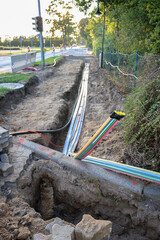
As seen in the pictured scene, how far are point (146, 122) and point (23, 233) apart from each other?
251 centimetres

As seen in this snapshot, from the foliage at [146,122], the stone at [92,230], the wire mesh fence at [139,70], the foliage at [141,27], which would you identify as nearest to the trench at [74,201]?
the foliage at [146,122]

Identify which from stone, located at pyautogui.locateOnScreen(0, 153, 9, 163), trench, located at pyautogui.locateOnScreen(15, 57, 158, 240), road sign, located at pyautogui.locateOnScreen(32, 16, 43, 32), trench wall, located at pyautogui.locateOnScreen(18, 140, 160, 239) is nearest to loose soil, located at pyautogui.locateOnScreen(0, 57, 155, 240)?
trench, located at pyautogui.locateOnScreen(15, 57, 158, 240)

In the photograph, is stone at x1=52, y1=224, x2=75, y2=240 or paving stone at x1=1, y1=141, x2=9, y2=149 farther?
paving stone at x1=1, y1=141, x2=9, y2=149

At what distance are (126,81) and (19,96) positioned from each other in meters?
4.18

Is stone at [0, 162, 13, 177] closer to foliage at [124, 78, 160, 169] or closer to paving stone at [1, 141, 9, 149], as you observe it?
paving stone at [1, 141, 9, 149]

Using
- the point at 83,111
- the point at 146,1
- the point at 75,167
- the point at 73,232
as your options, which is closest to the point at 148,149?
the point at 75,167

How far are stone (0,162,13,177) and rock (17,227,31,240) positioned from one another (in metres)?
1.06

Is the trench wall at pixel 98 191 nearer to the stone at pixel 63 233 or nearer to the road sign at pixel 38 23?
the stone at pixel 63 233

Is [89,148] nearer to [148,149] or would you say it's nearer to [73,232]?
[148,149]

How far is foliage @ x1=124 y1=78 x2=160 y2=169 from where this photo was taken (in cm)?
326

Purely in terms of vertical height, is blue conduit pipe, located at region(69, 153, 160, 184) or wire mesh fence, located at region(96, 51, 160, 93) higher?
wire mesh fence, located at region(96, 51, 160, 93)

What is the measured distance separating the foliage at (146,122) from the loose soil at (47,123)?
0.45 m

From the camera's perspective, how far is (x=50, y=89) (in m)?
9.46

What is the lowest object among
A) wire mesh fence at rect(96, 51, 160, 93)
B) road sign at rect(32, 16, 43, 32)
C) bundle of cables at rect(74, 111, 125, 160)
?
bundle of cables at rect(74, 111, 125, 160)
